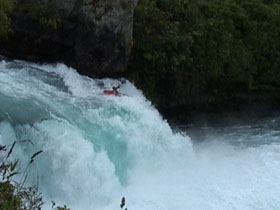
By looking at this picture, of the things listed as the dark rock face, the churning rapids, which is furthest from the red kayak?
the dark rock face

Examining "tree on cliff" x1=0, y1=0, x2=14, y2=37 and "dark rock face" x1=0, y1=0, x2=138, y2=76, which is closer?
"tree on cliff" x1=0, y1=0, x2=14, y2=37

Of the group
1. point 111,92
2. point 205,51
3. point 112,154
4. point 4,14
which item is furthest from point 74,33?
point 112,154

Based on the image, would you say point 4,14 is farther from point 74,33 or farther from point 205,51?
point 205,51

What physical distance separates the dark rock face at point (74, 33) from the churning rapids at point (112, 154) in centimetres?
40

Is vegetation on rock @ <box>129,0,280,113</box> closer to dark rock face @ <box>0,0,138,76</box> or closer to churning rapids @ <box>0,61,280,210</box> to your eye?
dark rock face @ <box>0,0,138,76</box>

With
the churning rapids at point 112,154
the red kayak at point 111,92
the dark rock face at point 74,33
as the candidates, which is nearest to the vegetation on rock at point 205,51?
the dark rock face at point 74,33

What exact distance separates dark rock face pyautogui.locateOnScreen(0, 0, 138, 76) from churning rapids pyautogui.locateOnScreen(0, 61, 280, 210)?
0.40 meters

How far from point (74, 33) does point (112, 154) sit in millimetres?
3592

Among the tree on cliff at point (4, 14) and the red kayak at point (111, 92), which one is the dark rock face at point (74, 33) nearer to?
the tree on cliff at point (4, 14)

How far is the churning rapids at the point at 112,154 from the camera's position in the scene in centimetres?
908

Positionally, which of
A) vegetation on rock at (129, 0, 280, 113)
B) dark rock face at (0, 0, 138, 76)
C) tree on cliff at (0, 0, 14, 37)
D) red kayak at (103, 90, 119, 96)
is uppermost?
vegetation on rock at (129, 0, 280, 113)

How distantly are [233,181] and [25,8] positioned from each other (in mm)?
5634

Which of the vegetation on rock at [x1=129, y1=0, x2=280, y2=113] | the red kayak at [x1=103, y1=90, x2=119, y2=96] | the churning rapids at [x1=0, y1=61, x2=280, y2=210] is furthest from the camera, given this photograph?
the vegetation on rock at [x1=129, y1=0, x2=280, y2=113]

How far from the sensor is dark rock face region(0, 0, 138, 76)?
40.3 feet
